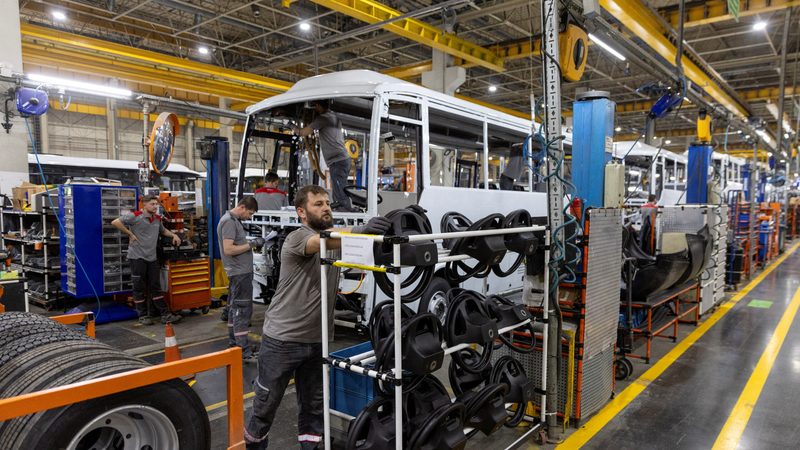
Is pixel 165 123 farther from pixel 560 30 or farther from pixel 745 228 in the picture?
pixel 745 228

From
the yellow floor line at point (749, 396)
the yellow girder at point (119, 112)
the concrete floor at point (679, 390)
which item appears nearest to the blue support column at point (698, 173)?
the concrete floor at point (679, 390)

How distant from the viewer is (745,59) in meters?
12.8

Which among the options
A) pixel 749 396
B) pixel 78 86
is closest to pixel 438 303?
pixel 749 396

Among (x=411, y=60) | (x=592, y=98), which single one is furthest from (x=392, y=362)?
(x=411, y=60)

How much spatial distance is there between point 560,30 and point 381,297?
2.88 metres

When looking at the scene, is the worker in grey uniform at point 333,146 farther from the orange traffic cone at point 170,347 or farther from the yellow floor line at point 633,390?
the yellow floor line at point 633,390

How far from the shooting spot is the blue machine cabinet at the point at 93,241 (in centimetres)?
642

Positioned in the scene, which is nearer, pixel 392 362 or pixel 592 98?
pixel 392 362

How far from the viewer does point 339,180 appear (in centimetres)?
534

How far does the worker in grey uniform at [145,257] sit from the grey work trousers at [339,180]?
287cm

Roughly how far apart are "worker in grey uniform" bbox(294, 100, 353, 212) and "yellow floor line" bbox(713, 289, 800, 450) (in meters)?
3.90

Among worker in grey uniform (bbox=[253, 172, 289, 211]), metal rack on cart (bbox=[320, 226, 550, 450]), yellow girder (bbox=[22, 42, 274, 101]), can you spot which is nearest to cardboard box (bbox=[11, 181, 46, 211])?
yellow girder (bbox=[22, 42, 274, 101])

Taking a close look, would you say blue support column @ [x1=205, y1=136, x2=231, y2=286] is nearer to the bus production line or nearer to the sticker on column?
the bus production line

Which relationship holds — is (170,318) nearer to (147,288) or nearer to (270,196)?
(147,288)
